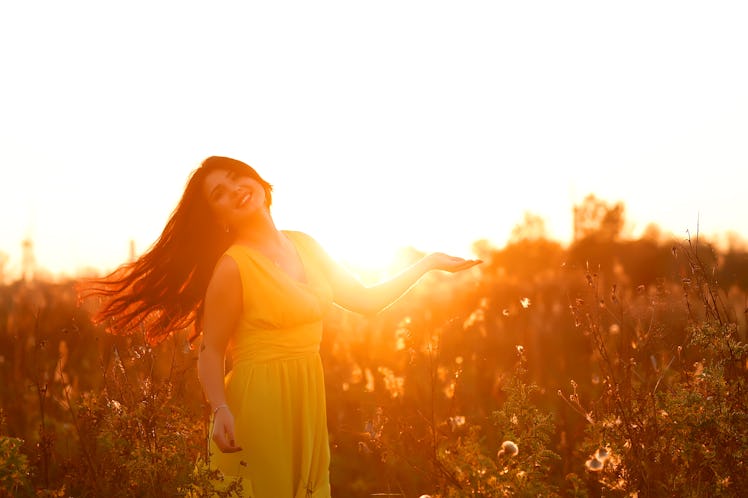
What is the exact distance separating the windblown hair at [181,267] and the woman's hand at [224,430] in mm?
768

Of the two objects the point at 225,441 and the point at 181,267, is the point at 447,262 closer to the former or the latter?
the point at 181,267

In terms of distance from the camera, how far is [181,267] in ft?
13.4

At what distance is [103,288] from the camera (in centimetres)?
427

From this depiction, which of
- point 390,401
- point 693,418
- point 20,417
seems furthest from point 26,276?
point 693,418

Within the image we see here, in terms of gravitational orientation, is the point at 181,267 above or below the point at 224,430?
above

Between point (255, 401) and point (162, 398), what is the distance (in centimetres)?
76

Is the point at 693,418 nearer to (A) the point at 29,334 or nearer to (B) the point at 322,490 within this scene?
(B) the point at 322,490

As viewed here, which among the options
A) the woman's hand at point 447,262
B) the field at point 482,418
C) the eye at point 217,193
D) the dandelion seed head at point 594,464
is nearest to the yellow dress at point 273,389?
the field at point 482,418

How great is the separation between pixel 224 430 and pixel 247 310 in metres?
0.56

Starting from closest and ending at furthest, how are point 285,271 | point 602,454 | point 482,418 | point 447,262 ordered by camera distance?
point 602,454 < point 285,271 < point 447,262 < point 482,418

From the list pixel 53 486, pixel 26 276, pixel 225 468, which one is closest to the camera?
pixel 225 468

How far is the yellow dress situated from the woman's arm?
44 millimetres

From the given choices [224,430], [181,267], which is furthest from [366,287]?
[224,430]

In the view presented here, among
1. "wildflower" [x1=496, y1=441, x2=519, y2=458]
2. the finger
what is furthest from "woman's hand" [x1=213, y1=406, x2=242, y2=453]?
"wildflower" [x1=496, y1=441, x2=519, y2=458]
